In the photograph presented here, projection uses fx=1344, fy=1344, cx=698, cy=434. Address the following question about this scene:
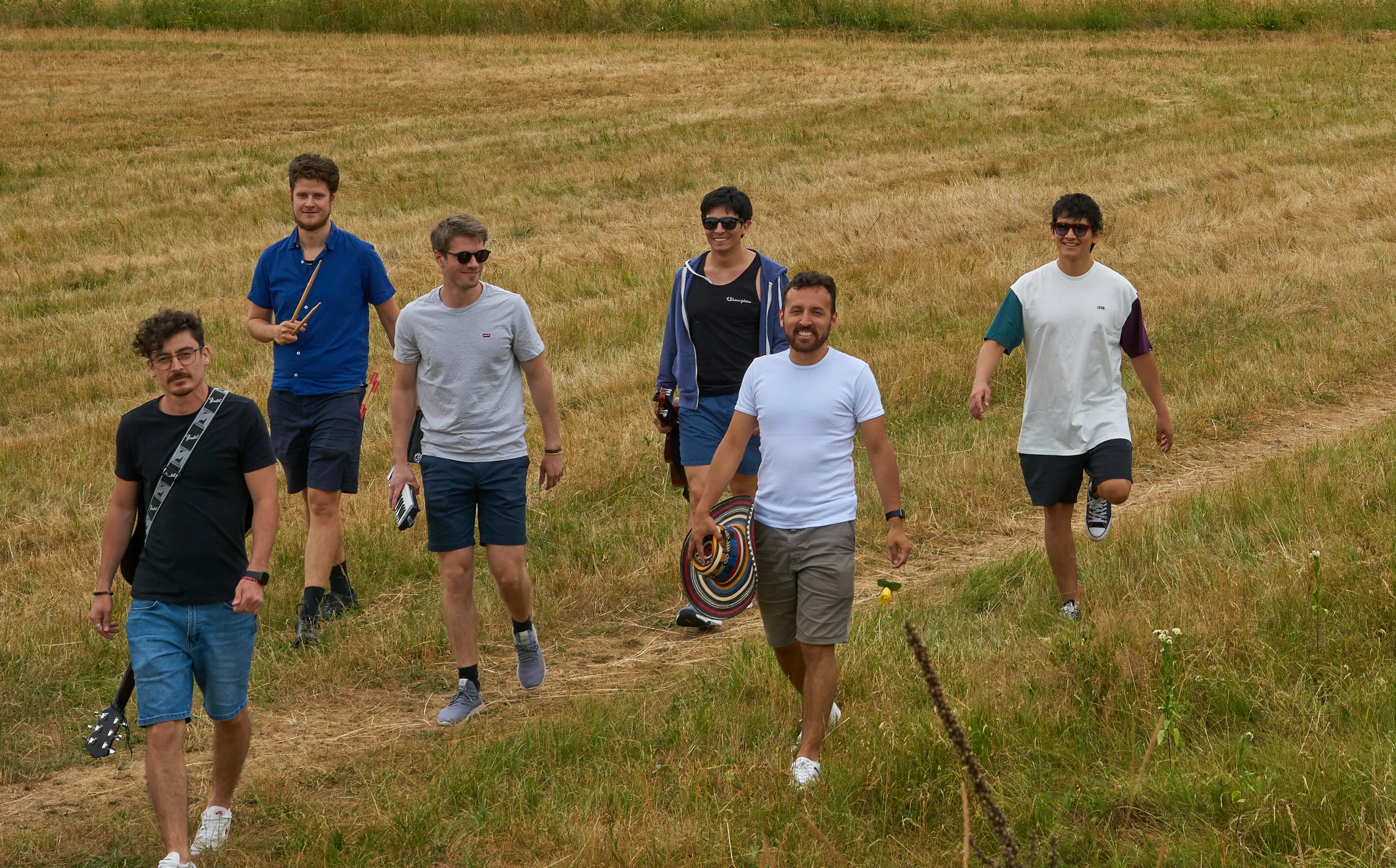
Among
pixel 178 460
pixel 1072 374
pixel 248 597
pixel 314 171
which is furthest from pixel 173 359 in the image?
pixel 1072 374

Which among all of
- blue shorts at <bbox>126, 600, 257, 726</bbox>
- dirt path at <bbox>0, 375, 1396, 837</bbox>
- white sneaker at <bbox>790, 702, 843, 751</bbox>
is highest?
blue shorts at <bbox>126, 600, 257, 726</bbox>

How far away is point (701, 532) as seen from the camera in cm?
489

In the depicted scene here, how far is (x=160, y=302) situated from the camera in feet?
49.2

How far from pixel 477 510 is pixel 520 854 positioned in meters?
2.17

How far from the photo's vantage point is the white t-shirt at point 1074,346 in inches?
237

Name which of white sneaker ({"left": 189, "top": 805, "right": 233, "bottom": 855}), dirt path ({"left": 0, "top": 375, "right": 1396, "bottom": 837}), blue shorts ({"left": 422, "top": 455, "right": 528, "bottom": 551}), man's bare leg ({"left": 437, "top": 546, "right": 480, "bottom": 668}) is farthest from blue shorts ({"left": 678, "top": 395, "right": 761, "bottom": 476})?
white sneaker ({"left": 189, "top": 805, "right": 233, "bottom": 855})

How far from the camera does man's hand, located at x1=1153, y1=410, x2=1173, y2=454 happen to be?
20.6 feet

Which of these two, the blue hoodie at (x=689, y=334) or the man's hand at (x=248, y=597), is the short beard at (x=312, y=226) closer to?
the blue hoodie at (x=689, y=334)

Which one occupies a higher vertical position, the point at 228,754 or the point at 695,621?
the point at 228,754

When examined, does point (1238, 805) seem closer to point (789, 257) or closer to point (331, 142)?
point (789, 257)

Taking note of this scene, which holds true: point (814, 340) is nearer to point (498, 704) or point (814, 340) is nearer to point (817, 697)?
point (817, 697)

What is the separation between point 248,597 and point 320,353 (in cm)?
256

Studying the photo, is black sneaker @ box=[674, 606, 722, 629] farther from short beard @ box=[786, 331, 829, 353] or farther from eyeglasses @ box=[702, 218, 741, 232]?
short beard @ box=[786, 331, 829, 353]

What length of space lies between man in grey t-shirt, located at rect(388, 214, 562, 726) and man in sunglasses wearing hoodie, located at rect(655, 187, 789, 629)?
0.89 m
